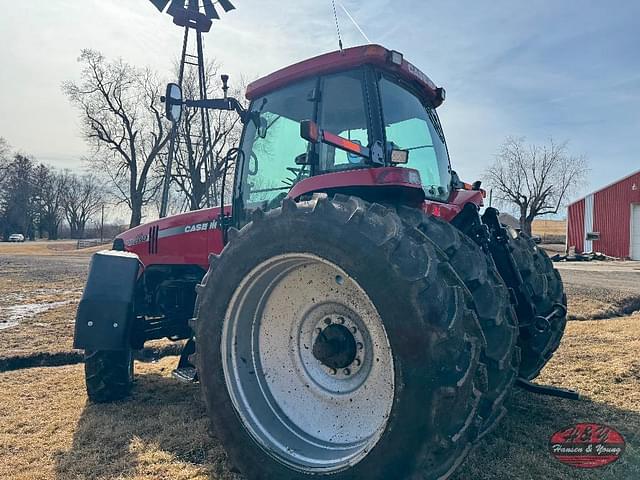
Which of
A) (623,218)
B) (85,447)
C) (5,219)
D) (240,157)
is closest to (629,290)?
(240,157)

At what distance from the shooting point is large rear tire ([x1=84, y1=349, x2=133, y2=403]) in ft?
13.0

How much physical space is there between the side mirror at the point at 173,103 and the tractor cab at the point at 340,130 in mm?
494

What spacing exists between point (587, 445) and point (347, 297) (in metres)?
1.74

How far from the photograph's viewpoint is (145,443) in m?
3.17

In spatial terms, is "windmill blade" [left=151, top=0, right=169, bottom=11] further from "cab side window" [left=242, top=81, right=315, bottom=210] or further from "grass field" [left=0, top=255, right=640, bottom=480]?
"grass field" [left=0, top=255, right=640, bottom=480]

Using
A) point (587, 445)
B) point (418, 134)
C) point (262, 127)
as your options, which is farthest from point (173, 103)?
point (587, 445)

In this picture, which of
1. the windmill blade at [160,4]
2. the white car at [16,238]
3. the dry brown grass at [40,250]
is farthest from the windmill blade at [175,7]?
the white car at [16,238]

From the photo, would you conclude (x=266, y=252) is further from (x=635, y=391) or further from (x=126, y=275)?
(x=635, y=391)

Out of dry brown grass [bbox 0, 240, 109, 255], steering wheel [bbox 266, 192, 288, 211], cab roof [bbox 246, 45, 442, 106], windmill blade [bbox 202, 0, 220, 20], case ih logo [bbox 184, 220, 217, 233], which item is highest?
windmill blade [bbox 202, 0, 220, 20]

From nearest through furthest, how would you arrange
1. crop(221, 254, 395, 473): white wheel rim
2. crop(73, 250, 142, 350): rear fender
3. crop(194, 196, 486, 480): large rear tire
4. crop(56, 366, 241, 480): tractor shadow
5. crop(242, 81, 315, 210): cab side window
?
crop(194, 196, 486, 480): large rear tire < crop(221, 254, 395, 473): white wheel rim < crop(56, 366, 241, 480): tractor shadow < crop(242, 81, 315, 210): cab side window < crop(73, 250, 142, 350): rear fender

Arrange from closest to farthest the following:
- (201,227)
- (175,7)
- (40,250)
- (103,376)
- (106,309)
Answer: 1. (106,309)
2. (103,376)
3. (201,227)
4. (175,7)
5. (40,250)

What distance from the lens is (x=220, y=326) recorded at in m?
2.64

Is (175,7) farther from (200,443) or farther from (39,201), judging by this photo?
(39,201)

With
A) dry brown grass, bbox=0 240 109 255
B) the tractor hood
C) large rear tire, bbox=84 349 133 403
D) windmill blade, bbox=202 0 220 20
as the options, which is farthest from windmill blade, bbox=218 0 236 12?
dry brown grass, bbox=0 240 109 255
